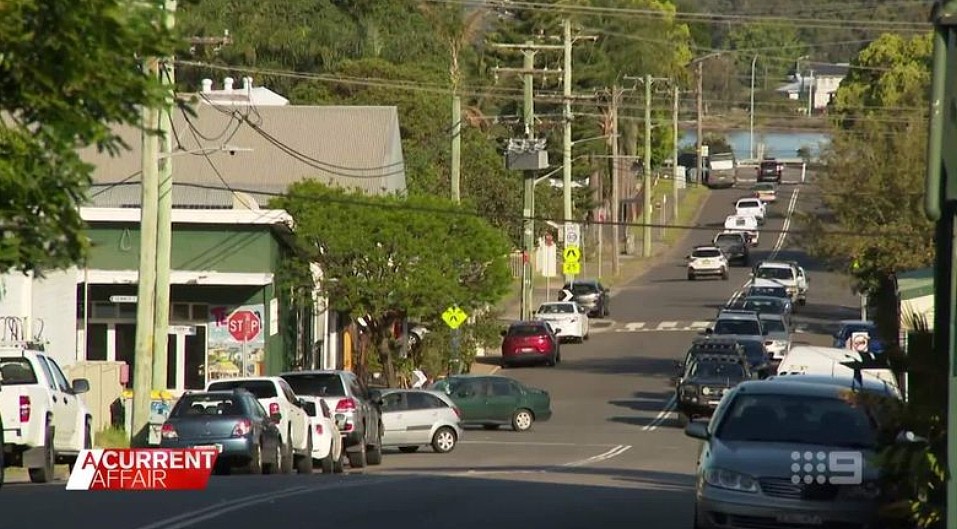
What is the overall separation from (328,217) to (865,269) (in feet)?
48.3

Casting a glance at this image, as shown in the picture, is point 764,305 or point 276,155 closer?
point 276,155

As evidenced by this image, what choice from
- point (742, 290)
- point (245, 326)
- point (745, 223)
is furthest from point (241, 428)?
point (745, 223)

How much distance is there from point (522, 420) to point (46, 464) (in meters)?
20.1

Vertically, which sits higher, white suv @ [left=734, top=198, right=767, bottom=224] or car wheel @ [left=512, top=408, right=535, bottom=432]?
white suv @ [left=734, top=198, right=767, bottom=224]

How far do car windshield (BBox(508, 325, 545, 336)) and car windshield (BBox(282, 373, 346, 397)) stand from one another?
25.9m

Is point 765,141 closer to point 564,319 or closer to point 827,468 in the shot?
point 564,319

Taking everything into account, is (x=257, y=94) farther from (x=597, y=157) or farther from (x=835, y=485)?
(x=835, y=485)

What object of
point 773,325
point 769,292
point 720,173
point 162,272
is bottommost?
point 773,325

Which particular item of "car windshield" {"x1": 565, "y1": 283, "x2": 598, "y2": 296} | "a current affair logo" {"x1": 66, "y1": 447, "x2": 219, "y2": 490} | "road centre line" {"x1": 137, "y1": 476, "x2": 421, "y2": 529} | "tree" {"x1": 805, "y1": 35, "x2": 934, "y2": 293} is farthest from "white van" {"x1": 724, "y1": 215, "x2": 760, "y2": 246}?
"a current affair logo" {"x1": 66, "y1": 447, "x2": 219, "y2": 490}

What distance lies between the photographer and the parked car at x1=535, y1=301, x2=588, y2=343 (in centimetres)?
6391

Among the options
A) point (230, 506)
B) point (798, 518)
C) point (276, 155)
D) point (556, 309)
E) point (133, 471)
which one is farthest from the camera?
point (556, 309)

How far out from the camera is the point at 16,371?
960 inches

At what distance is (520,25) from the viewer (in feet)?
328

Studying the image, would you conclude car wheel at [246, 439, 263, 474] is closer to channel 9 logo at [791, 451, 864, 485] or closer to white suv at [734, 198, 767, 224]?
channel 9 logo at [791, 451, 864, 485]
